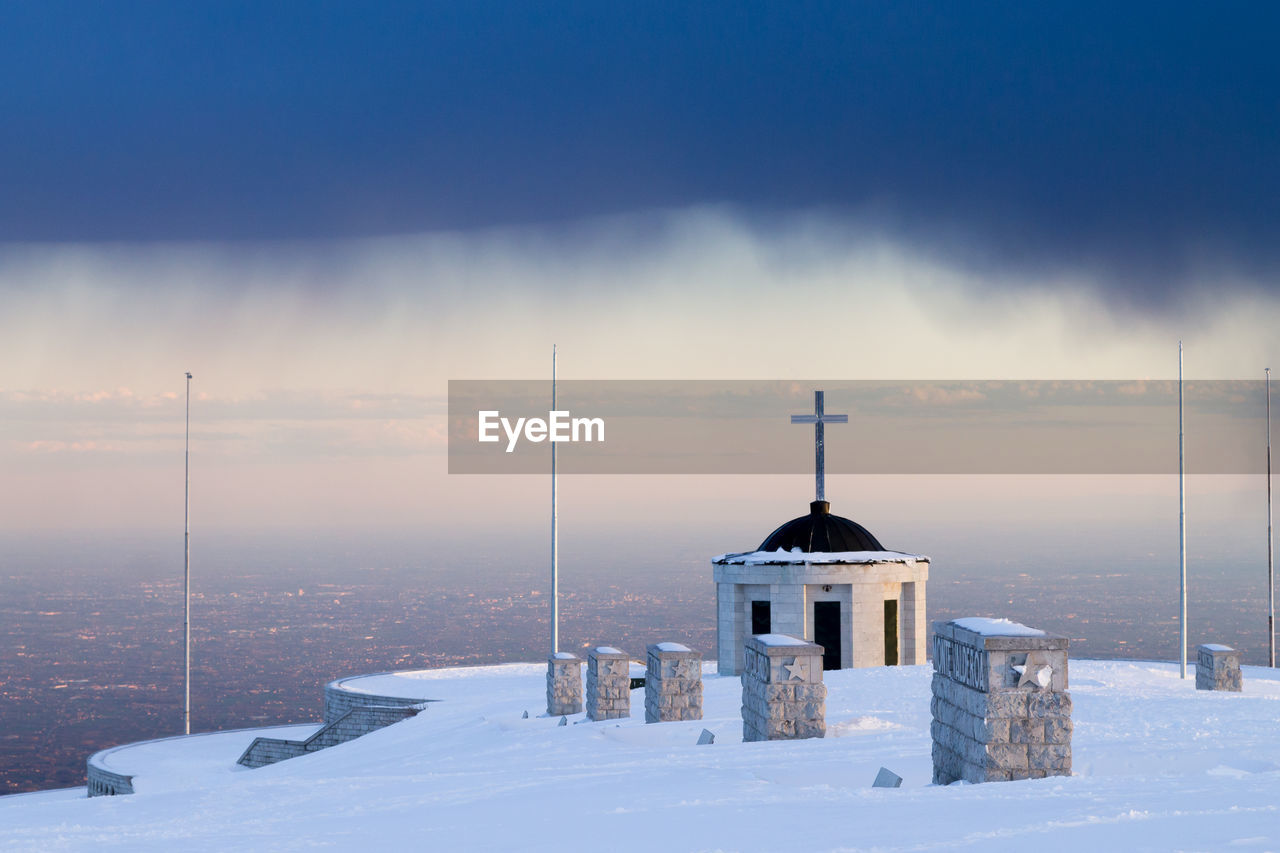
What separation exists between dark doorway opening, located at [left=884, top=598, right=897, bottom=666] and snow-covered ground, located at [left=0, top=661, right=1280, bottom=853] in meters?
9.83

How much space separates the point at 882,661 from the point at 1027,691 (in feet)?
62.1

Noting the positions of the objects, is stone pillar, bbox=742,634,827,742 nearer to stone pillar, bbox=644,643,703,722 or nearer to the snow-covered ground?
the snow-covered ground

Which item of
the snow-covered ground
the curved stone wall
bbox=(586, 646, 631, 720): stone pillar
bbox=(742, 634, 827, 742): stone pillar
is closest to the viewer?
the snow-covered ground

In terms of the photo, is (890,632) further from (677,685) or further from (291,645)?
(291,645)

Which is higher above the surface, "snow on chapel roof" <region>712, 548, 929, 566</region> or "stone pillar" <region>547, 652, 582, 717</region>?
"snow on chapel roof" <region>712, 548, 929, 566</region>

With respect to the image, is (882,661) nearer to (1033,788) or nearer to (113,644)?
(1033,788)

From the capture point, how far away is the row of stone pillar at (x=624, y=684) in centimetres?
1919

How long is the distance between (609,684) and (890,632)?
10615 mm

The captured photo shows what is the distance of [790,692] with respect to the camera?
49.8ft

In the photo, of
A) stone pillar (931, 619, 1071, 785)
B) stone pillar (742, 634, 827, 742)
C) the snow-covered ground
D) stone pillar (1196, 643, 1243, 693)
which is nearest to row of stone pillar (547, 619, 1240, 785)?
stone pillar (931, 619, 1071, 785)

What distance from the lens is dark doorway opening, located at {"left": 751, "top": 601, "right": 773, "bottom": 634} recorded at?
2967cm

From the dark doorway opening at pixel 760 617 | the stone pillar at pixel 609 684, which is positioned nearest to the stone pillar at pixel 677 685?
the stone pillar at pixel 609 684

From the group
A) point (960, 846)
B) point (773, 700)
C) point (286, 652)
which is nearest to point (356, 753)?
point (773, 700)

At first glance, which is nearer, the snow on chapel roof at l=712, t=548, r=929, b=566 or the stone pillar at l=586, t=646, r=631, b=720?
the stone pillar at l=586, t=646, r=631, b=720
